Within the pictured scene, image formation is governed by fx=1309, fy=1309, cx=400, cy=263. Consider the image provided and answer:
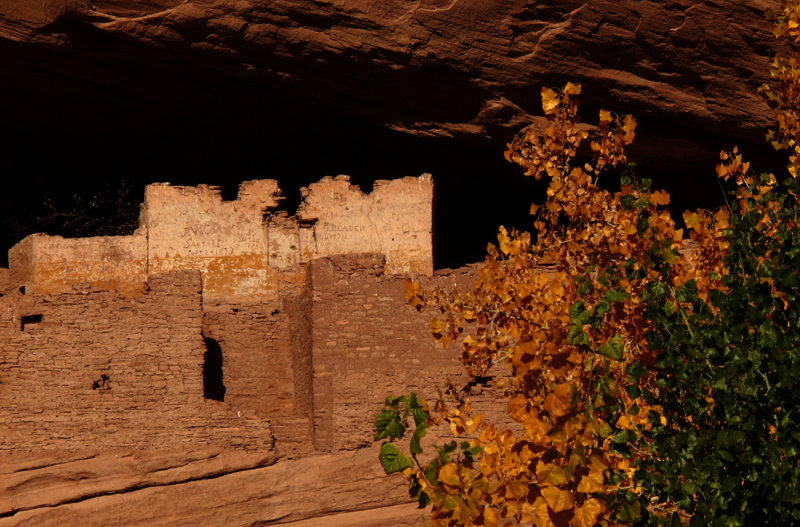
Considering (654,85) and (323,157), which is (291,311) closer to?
(323,157)

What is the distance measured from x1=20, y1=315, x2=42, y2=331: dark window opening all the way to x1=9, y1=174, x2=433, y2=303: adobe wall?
2.19 meters

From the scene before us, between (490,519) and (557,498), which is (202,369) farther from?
(557,498)

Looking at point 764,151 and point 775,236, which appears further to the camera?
point 764,151

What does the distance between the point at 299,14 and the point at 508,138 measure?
3.41m

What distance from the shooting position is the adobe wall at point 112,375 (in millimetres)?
14750

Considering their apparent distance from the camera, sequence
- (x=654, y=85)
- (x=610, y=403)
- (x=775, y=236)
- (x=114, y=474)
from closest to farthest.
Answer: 1. (x=610, y=403)
2. (x=775, y=236)
3. (x=114, y=474)
4. (x=654, y=85)

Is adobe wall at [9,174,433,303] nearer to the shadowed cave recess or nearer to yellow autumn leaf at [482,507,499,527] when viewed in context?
the shadowed cave recess

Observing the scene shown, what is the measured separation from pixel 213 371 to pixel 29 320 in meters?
2.30

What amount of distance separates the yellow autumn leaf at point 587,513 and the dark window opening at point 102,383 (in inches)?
389

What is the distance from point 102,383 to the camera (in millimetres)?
15180

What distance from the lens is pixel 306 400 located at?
15.9m

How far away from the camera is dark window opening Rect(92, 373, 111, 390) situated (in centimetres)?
1515

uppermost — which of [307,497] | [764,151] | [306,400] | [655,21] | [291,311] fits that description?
[655,21]

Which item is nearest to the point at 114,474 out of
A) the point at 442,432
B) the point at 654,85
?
the point at 442,432
